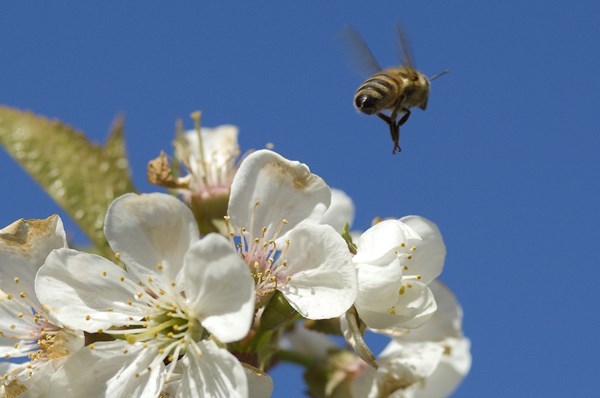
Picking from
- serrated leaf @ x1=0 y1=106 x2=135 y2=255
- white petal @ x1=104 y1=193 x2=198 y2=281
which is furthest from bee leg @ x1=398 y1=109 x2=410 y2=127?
white petal @ x1=104 y1=193 x2=198 y2=281

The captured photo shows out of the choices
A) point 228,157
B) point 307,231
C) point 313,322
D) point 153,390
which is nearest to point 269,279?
point 307,231

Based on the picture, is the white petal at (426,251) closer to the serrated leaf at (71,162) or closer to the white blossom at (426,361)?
the white blossom at (426,361)

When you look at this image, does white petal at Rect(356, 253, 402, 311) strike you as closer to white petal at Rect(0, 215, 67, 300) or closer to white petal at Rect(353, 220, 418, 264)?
white petal at Rect(353, 220, 418, 264)

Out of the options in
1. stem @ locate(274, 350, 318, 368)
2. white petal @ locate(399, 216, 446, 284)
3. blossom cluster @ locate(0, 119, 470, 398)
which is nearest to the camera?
blossom cluster @ locate(0, 119, 470, 398)

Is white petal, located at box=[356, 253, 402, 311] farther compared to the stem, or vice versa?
the stem

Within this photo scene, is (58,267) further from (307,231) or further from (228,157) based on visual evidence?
(228,157)

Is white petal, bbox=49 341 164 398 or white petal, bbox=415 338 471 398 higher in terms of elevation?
white petal, bbox=49 341 164 398

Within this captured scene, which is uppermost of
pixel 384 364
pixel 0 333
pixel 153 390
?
pixel 0 333
